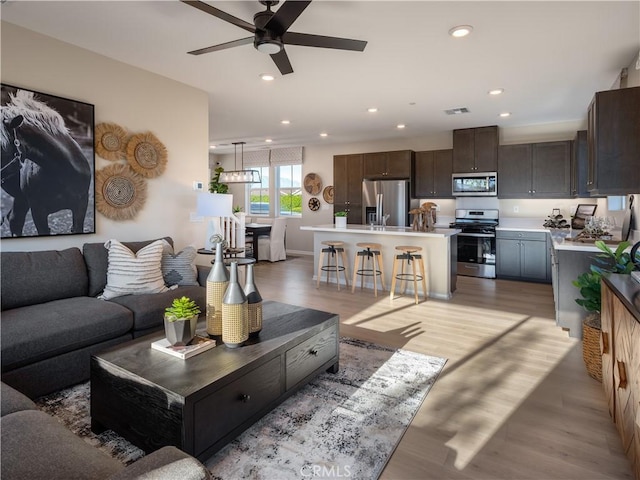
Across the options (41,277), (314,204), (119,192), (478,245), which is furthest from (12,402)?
(314,204)

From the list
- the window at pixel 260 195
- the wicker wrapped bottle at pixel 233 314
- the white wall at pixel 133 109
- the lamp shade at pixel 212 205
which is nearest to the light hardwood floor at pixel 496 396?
the wicker wrapped bottle at pixel 233 314

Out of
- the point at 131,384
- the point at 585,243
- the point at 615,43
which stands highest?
the point at 615,43

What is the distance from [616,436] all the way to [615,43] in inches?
119

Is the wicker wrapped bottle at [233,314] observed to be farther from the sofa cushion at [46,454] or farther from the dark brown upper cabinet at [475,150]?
the dark brown upper cabinet at [475,150]

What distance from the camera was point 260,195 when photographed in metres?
9.45

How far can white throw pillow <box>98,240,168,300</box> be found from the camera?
2973 millimetres

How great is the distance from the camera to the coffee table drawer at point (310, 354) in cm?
215

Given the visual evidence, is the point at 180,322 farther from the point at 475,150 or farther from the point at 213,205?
the point at 475,150

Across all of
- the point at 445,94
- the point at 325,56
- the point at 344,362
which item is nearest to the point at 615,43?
the point at 445,94

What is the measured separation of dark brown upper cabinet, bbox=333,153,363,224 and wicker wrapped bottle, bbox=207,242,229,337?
5.51m

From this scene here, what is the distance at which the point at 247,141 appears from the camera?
311 inches

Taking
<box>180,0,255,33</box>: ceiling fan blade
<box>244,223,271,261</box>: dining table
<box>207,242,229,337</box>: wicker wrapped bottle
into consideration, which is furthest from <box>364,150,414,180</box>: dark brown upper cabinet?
<box>207,242,229,337</box>: wicker wrapped bottle

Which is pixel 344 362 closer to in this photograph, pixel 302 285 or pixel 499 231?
pixel 302 285

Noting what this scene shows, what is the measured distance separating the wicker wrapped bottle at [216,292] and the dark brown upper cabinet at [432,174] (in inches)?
215
